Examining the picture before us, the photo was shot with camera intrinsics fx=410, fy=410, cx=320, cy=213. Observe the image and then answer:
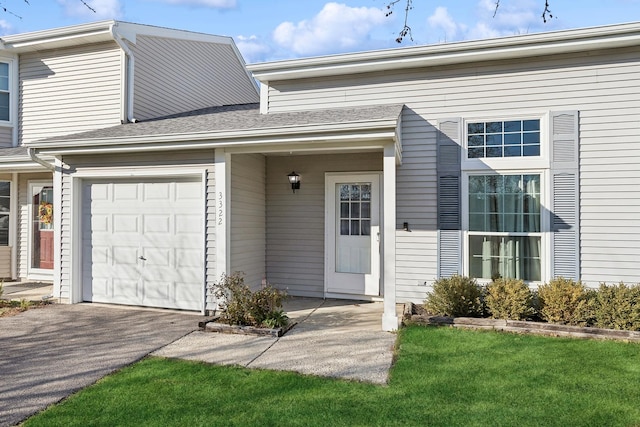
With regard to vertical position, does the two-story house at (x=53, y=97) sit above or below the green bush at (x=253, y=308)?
above

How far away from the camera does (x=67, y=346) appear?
194 inches

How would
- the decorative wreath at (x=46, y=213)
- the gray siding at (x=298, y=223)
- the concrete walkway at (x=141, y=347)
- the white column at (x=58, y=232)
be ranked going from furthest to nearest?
the decorative wreath at (x=46, y=213) → the gray siding at (x=298, y=223) → the white column at (x=58, y=232) → the concrete walkway at (x=141, y=347)

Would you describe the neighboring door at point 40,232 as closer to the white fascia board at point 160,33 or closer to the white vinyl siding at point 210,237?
the white fascia board at point 160,33

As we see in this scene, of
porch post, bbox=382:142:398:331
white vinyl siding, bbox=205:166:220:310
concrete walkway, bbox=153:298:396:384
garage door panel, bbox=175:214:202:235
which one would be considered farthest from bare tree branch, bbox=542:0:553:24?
garage door panel, bbox=175:214:202:235

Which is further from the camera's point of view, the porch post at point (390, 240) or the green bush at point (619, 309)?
the porch post at point (390, 240)

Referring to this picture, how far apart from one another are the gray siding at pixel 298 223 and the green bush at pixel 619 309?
4298 millimetres

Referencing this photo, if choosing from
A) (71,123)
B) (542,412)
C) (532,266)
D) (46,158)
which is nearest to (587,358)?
(542,412)

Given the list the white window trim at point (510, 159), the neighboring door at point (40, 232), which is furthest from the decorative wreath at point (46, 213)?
the white window trim at point (510, 159)

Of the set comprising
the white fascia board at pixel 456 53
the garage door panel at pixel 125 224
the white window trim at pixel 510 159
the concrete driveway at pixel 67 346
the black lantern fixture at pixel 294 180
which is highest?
the white fascia board at pixel 456 53

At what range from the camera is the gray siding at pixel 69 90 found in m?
8.78

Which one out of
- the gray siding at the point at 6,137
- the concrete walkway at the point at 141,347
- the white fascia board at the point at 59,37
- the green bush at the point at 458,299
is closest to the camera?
the concrete walkway at the point at 141,347

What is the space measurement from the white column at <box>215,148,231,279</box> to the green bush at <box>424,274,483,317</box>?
319 centimetres

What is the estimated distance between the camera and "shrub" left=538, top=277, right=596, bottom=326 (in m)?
5.26

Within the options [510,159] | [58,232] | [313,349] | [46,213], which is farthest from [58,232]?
[510,159]
